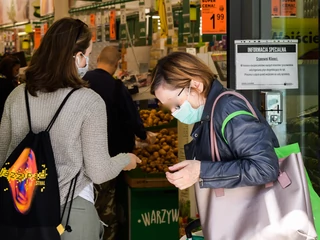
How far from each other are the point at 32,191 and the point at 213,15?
2.01 m

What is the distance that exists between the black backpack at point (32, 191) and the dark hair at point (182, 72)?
0.70 meters

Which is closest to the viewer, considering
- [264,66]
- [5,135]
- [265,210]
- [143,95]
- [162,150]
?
[265,210]

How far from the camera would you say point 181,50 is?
625 cm

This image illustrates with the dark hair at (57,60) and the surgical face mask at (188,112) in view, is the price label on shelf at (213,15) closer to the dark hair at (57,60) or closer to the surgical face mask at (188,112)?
the dark hair at (57,60)

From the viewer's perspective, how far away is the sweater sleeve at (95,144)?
3115 millimetres

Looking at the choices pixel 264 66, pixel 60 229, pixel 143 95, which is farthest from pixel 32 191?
pixel 143 95

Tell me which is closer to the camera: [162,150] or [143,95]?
[162,150]

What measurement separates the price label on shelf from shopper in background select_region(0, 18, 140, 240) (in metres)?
1.40

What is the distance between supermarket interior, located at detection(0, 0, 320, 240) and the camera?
3.65 metres

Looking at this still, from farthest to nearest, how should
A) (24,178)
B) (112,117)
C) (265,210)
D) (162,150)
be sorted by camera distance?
1. (162,150)
2. (112,117)
3. (24,178)
4. (265,210)

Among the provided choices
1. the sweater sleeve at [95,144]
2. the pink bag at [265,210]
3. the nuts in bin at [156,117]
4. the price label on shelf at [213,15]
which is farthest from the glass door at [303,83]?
the nuts in bin at [156,117]

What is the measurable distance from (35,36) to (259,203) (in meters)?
8.18

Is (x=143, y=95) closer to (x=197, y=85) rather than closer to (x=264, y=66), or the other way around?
(x=264, y=66)

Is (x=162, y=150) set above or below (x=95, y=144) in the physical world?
below
